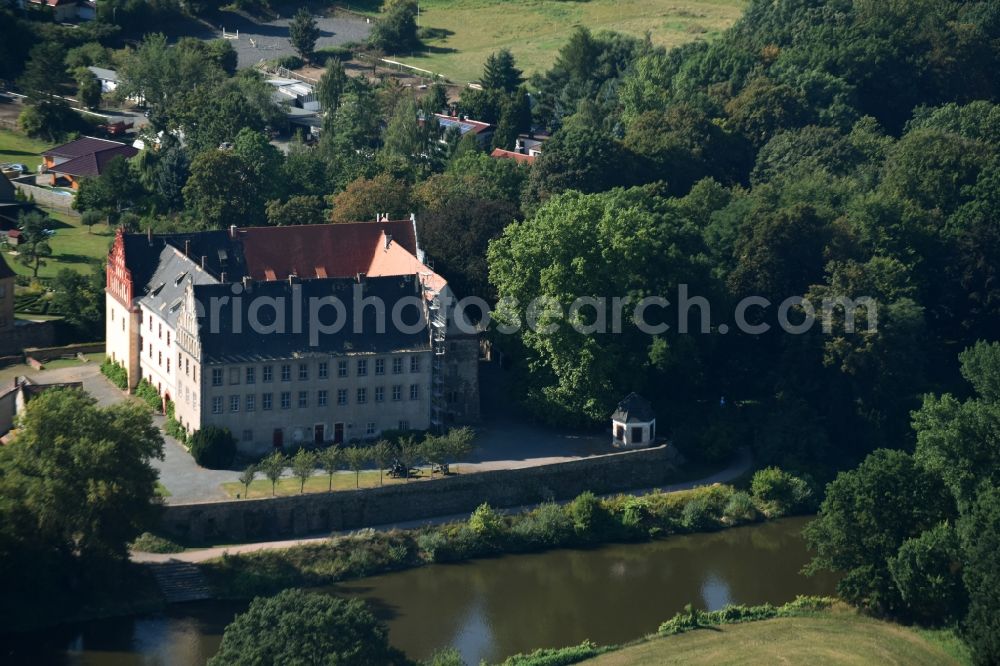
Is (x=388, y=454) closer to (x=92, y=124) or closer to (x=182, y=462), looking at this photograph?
(x=182, y=462)

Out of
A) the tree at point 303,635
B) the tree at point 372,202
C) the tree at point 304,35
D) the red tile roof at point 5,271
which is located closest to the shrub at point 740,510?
the tree at point 303,635

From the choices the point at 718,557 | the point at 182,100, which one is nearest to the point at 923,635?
the point at 718,557

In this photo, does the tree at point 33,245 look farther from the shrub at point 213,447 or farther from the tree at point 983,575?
the tree at point 983,575

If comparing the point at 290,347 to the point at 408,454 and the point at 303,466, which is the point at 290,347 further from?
the point at 408,454

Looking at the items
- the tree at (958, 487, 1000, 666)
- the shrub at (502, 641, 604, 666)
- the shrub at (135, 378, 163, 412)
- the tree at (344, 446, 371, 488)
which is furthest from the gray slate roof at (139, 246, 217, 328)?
the tree at (958, 487, 1000, 666)

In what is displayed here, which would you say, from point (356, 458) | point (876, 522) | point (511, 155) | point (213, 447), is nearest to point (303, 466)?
point (356, 458)

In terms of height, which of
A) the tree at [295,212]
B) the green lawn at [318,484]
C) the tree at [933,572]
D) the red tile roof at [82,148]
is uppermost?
the red tile roof at [82,148]
